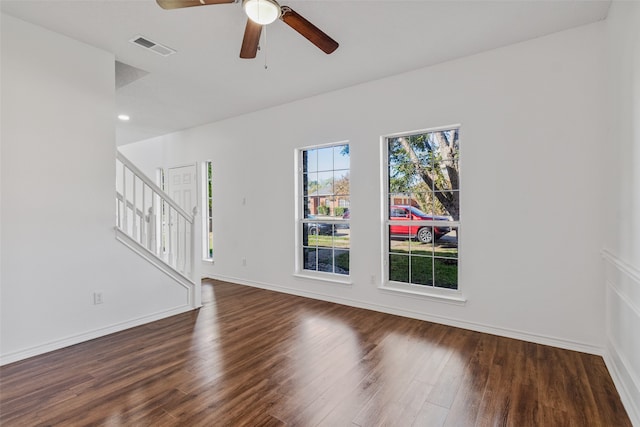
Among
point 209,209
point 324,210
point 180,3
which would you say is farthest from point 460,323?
point 209,209

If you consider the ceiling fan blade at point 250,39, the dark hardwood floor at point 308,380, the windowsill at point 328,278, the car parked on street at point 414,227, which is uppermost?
the ceiling fan blade at point 250,39

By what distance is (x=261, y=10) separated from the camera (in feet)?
6.28

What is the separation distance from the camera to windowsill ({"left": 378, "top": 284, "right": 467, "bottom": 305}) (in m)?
3.28

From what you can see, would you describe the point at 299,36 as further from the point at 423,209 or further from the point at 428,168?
the point at 423,209

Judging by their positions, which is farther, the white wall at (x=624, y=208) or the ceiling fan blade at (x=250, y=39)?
the ceiling fan blade at (x=250, y=39)

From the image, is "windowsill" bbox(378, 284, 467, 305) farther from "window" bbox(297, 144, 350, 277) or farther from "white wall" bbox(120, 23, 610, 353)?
"window" bbox(297, 144, 350, 277)

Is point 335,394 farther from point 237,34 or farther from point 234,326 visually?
point 237,34

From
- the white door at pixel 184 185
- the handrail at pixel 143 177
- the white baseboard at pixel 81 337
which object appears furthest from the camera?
the white door at pixel 184 185

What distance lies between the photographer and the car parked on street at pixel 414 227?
11.5 feet

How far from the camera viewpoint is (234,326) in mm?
3291

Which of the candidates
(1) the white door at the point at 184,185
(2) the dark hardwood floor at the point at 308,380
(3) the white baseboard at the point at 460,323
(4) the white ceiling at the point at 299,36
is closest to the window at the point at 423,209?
(3) the white baseboard at the point at 460,323

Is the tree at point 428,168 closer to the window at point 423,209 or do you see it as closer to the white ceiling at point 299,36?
the window at point 423,209

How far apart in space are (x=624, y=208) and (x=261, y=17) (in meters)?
2.67

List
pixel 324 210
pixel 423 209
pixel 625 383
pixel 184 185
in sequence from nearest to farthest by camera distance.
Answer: pixel 625 383 → pixel 423 209 → pixel 324 210 → pixel 184 185
